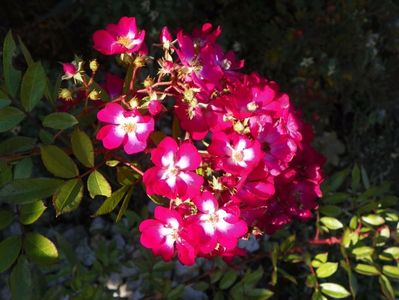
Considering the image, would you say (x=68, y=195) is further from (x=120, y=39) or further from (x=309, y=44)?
(x=309, y=44)

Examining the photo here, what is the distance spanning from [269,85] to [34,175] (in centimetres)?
116

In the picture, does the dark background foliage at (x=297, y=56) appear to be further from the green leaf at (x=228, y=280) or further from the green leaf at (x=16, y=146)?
the green leaf at (x=16, y=146)

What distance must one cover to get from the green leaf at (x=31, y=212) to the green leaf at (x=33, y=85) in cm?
18

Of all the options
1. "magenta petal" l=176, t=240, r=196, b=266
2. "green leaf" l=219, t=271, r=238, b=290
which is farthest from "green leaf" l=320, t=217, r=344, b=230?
"magenta petal" l=176, t=240, r=196, b=266

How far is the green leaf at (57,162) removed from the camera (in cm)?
88

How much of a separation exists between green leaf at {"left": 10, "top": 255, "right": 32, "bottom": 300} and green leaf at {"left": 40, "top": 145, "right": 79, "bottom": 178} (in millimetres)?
171

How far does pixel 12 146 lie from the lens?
0.97m

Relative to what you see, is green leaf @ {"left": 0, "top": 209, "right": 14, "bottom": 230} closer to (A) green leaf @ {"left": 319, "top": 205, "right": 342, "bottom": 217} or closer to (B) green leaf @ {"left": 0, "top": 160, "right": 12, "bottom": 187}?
(B) green leaf @ {"left": 0, "top": 160, "right": 12, "bottom": 187}

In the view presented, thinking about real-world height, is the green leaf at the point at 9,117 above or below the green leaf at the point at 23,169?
above

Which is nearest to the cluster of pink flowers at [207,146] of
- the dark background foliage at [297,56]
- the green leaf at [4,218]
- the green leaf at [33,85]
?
the green leaf at [33,85]

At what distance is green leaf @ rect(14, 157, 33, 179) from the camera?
0.96m

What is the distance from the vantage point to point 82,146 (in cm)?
89

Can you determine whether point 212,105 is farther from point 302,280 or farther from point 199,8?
point 199,8

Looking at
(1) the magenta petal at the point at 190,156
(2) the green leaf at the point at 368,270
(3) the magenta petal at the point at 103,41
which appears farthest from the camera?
(2) the green leaf at the point at 368,270
